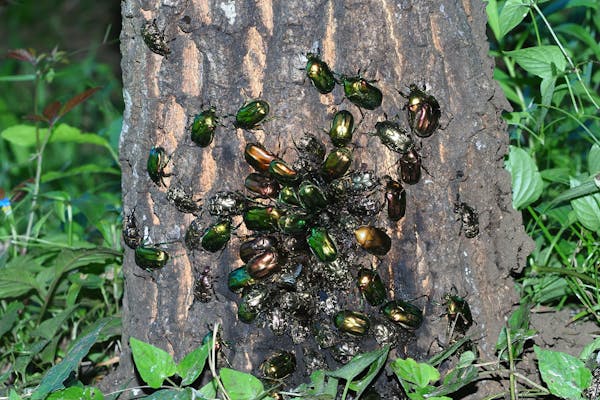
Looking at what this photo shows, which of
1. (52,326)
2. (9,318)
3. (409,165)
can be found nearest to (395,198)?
(409,165)

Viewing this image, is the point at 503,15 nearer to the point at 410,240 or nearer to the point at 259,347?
the point at 410,240

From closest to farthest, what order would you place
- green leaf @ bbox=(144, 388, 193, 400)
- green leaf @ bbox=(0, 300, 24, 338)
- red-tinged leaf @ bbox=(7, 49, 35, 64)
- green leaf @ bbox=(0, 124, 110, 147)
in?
green leaf @ bbox=(144, 388, 193, 400) < green leaf @ bbox=(0, 300, 24, 338) < red-tinged leaf @ bbox=(7, 49, 35, 64) < green leaf @ bbox=(0, 124, 110, 147)

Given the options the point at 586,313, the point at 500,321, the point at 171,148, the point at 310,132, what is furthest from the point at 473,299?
the point at 171,148

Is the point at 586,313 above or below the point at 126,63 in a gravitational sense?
below

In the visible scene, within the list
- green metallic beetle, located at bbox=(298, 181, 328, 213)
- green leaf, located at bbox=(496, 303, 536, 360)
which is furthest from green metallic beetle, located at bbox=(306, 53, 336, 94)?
green leaf, located at bbox=(496, 303, 536, 360)

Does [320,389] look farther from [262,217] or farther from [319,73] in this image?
[319,73]

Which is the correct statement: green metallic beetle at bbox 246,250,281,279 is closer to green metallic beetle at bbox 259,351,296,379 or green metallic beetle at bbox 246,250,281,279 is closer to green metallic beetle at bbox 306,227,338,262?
green metallic beetle at bbox 306,227,338,262
